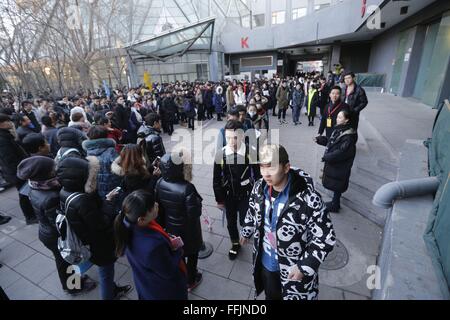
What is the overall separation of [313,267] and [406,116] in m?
9.21

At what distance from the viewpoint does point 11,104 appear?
1326 cm

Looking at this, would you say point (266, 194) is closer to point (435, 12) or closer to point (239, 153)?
point (239, 153)

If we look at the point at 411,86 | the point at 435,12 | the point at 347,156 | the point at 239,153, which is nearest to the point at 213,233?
the point at 239,153

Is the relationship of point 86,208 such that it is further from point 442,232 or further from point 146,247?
point 442,232

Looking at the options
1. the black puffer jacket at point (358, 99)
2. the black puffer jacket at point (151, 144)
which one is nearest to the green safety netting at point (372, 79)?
the black puffer jacket at point (358, 99)

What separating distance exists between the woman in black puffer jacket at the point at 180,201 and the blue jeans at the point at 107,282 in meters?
0.85

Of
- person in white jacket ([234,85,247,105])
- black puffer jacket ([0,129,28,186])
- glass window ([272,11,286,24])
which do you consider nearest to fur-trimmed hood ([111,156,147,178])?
black puffer jacket ([0,129,28,186])

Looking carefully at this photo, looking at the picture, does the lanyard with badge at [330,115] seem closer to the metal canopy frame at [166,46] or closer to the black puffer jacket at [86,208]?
the black puffer jacket at [86,208]

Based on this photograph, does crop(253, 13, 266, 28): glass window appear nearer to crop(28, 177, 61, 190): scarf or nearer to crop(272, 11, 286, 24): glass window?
crop(272, 11, 286, 24): glass window

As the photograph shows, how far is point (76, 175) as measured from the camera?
2381mm

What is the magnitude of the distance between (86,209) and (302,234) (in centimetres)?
212

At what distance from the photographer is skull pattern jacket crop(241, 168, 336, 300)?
74.2 inches

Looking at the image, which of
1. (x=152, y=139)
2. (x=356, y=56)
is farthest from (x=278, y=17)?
(x=152, y=139)

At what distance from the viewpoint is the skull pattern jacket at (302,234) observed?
1886 mm
